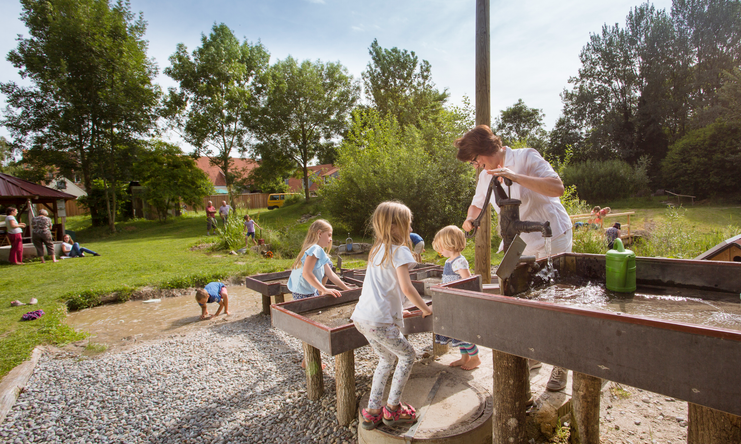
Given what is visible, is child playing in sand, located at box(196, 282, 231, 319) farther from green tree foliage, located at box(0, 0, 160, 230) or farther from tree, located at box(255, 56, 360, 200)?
tree, located at box(255, 56, 360, 200)

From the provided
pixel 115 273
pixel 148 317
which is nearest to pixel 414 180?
pixel 115 273

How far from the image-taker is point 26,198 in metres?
13.5

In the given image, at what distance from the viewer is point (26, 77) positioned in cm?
1811

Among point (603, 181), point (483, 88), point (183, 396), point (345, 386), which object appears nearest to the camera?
point (345, 386)

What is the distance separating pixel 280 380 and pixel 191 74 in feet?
77.8

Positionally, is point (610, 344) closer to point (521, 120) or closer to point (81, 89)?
point (81, 89)

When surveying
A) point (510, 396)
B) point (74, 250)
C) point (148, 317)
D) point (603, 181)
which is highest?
point (603, 181)

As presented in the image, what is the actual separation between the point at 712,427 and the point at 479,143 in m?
1.80

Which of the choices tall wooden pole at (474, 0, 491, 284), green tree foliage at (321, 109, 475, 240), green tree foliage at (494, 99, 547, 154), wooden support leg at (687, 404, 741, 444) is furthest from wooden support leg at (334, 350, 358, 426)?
green tree foliage at (494, 99, 547, 154)

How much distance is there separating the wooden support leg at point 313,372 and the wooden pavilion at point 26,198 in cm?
1427

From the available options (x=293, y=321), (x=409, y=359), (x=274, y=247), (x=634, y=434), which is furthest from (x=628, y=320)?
(x=274, y=247)

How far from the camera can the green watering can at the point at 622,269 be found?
6.89ft

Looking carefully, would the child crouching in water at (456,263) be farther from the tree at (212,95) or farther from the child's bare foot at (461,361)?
the tree at (212,95)

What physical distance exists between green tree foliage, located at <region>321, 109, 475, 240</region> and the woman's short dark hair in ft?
35.1
